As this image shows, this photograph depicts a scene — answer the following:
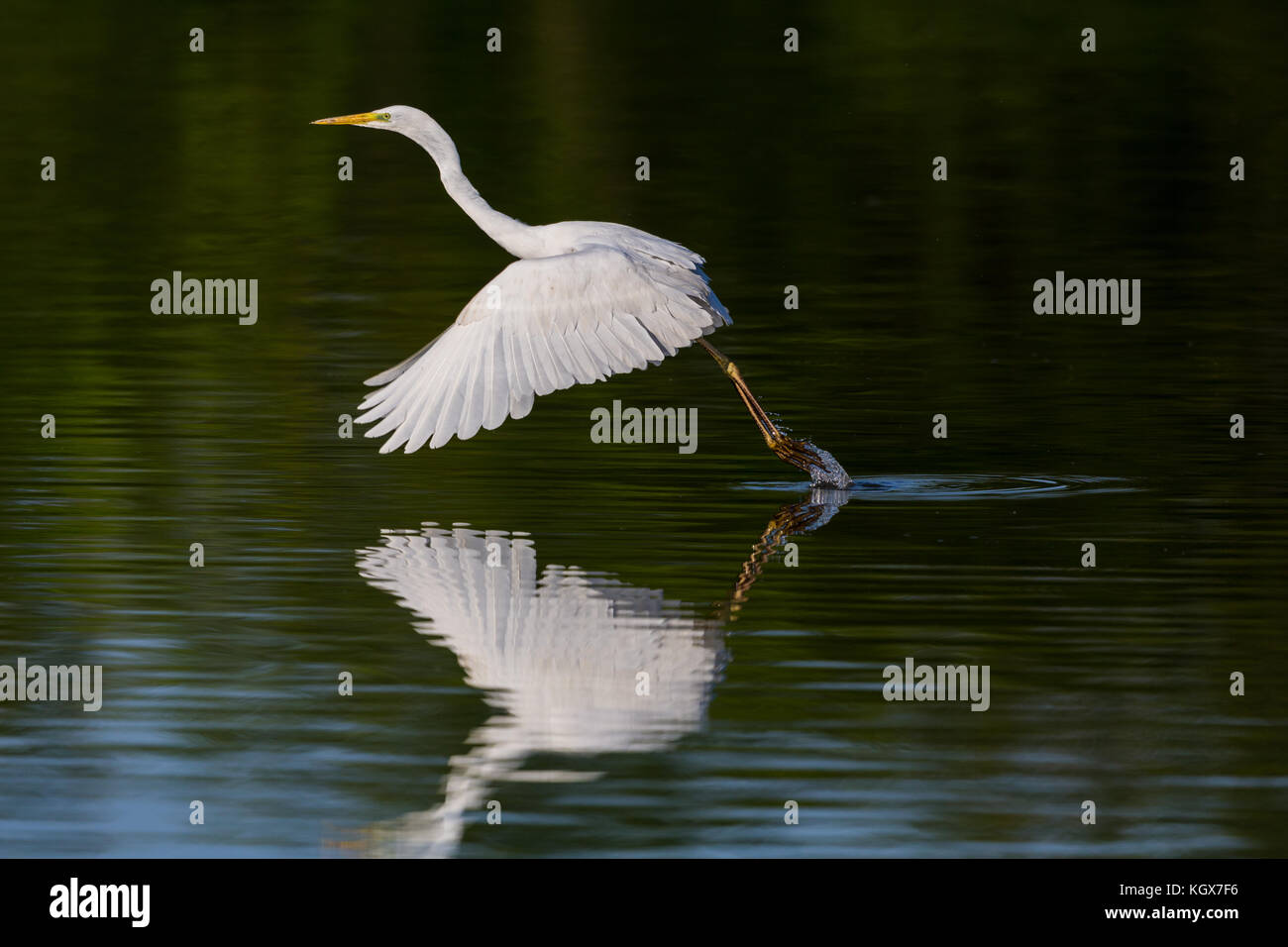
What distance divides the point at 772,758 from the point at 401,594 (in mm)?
3401

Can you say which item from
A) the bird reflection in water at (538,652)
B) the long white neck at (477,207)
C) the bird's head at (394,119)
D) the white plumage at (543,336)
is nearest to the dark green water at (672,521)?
the bird reflection in water at (538,652)

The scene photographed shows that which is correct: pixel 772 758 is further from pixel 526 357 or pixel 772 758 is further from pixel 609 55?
pixel 609 55

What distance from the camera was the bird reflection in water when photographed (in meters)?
9.26

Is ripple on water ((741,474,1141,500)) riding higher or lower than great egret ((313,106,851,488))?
lower

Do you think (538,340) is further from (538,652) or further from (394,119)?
(394,119)

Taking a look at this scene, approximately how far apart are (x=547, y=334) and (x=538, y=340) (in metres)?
0.09

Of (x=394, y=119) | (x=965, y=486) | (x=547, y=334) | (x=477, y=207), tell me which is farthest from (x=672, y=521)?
(x=394, y=119)

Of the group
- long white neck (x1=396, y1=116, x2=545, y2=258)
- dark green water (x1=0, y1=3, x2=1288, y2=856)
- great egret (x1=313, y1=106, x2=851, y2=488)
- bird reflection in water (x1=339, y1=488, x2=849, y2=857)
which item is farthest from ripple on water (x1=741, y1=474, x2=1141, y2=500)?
long white neck (x1=396, y1=116, x2=545, y2=258)

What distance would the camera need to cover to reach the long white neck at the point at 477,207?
1575cm

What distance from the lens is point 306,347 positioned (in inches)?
857

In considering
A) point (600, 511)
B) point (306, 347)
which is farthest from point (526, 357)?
point (306, 347)

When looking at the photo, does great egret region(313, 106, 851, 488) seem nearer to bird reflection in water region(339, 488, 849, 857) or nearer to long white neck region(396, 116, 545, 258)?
long white neck region(396, 116, 545, 258)

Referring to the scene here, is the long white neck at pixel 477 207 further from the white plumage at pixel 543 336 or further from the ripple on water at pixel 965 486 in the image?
the ripple on water at pixel 965 486

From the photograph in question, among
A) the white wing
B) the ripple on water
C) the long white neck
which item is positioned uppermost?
the long white neck
